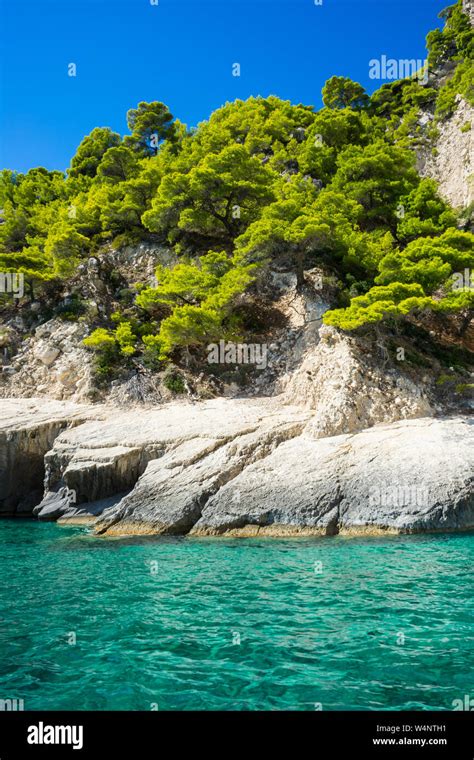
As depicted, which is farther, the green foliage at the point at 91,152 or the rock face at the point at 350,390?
the green foliage at the point at 91,152

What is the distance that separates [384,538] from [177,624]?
8084mm

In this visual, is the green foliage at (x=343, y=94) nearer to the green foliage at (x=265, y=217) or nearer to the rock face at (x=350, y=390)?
the green foliage at (x=265, y=217)

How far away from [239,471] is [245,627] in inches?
375

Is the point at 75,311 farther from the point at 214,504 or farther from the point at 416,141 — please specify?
the point at 416,141

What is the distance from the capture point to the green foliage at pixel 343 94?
51.1 m

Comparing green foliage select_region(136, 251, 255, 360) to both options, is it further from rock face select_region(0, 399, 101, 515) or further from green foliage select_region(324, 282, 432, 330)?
green foliage select_region(324, 282, 432, 330)

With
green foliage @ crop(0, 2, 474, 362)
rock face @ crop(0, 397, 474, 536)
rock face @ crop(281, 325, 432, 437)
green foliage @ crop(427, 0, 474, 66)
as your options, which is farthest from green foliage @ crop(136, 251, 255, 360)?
green foliage @ crop(427, 0, 474, 66)

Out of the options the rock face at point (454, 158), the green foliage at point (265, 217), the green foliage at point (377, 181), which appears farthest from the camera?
the rock face at point (454, 158)

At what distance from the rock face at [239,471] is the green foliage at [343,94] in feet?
135

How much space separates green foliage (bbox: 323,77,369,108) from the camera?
5106 cm

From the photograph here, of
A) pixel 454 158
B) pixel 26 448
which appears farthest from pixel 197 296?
pixel 454 158

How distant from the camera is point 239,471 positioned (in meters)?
18.1

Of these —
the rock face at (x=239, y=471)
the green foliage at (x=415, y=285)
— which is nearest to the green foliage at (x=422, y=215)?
the green foliage at (x=415, y=285)

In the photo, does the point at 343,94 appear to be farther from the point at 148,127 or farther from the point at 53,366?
the point at 53,366
